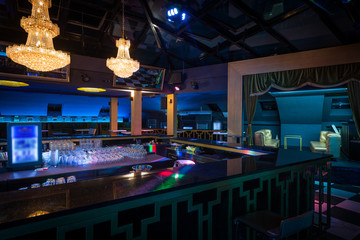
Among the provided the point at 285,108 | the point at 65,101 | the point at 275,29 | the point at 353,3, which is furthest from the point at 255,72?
the point at 65,101

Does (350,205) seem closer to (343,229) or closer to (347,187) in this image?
(343,229)

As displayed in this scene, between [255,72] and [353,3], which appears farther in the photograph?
[255,72]

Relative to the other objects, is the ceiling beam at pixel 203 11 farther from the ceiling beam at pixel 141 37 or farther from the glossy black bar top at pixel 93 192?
the glossy black bar top at pixel 93 192

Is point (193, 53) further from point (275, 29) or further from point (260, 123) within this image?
point (260, 123)

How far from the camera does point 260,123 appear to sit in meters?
9.88

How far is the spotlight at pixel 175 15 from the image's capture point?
4.99 m

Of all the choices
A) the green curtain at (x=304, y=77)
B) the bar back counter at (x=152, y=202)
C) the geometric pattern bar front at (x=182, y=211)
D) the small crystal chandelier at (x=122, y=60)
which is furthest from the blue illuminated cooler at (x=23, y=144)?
the green curtain at (x=304, y=77)

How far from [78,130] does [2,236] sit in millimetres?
11821

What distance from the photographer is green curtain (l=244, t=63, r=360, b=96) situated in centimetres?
458

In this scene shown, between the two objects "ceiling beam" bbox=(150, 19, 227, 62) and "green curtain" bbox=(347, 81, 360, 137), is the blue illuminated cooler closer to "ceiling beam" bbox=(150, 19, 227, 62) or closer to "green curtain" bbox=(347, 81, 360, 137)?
"ceiling beam" bbox=(150, 19, 227, 62)

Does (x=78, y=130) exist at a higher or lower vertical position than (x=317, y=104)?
lower

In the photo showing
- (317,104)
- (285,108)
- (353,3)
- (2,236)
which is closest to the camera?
(2,236)

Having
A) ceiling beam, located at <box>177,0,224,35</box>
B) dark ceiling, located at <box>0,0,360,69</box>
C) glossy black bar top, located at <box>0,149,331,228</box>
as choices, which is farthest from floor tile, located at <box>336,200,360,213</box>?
ceiling beam, located at <box>177,0,224,35</box>

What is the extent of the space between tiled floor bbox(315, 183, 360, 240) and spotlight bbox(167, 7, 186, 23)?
5.23 meters
